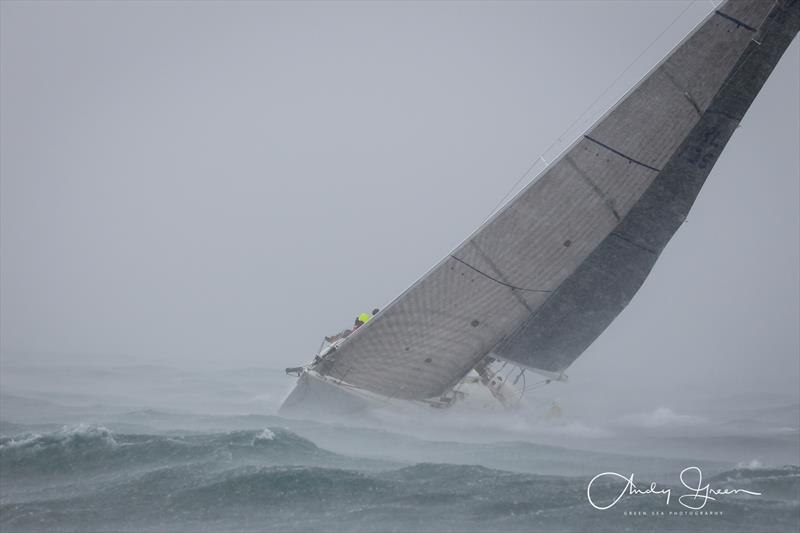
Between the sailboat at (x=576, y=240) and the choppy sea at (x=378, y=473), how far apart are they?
61.3 inches

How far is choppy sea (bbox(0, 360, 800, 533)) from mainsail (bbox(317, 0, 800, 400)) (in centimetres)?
190

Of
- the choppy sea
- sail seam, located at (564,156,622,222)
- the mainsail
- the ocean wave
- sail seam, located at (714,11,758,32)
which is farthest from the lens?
sail seam, located at (564,156,622,222)

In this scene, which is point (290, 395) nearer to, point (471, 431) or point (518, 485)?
point (471, 431)

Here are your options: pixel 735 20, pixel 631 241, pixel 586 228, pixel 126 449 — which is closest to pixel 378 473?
pixel 126 449

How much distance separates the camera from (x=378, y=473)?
11.5m

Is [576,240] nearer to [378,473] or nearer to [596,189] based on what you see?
[596,189]

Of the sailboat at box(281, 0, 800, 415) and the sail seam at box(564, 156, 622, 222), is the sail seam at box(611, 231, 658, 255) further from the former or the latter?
the sail seam at box(564, 156, 622, 222)

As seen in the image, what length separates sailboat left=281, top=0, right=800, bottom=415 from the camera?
1357 centimetres

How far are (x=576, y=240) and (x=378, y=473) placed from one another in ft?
19.6

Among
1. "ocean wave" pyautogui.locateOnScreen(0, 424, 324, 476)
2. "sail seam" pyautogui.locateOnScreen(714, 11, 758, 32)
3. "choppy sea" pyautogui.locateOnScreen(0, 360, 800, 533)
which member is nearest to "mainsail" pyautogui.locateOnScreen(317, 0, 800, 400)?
"sail seam" pyautogui.locateOnScreen(714, 11, 758, 32)

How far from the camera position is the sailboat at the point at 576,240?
534 inches

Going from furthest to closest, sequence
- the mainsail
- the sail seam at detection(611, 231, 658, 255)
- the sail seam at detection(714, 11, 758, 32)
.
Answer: the sail seam at detection(611, 231, 658, 255) < the mainsail < the sail seam at detection(714, 11, 758, 32)

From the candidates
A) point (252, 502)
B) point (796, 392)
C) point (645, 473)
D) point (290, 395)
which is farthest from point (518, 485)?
point (796, 392)

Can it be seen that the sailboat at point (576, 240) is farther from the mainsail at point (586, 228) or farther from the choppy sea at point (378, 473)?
the choppy sea at point (378, 473)
